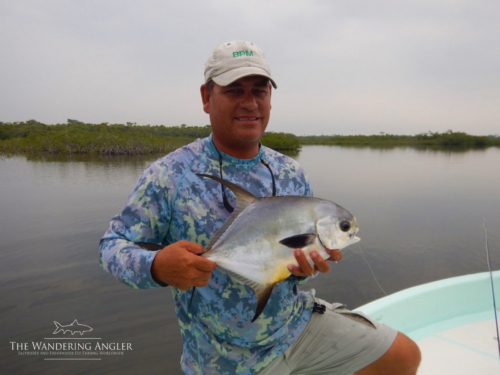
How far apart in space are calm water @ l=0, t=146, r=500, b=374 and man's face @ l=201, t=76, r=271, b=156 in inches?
162

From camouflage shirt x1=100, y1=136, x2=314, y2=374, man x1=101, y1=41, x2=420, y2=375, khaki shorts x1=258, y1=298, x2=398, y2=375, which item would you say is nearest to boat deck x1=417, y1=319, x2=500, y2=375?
khaki shorts x1=258, y1=298, x2=398, y2=375

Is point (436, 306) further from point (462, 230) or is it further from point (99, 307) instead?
point (462, 230)

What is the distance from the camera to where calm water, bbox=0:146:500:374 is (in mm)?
4996

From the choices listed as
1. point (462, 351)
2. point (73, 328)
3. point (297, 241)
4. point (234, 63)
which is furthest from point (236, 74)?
point (73, 328)

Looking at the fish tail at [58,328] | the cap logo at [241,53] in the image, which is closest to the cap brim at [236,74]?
the cap logo at [241,53]

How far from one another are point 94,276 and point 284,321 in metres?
6.08

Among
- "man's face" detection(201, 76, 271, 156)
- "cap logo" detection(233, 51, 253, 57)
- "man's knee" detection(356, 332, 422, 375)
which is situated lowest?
"man's knee" detection(356, 332, 422, 375)

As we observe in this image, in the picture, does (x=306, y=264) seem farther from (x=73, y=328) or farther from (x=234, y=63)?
(x=73, y=328)

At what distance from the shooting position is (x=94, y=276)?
6762mm

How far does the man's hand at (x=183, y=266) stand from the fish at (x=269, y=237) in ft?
0.60

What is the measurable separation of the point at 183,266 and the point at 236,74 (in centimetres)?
115

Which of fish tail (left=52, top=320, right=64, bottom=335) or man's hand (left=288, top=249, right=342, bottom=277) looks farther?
fish tail (left=52, top=320, right=64, bottom=335)

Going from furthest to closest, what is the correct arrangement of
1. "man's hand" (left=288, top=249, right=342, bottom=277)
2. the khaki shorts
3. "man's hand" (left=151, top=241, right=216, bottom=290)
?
the khaki shorts, "man's hand" (left=288, top=249, right=342, bottom=277), "man's hand" (left=151, top=241, right=216, bottom=290)

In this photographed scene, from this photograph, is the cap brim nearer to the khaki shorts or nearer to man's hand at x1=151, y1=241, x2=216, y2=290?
man's hand at x1=151, y1=241, x2=216, y2=290
